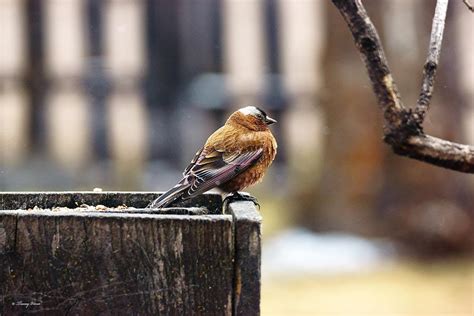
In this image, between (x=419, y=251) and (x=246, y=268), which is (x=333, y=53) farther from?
(x=246, y=268)

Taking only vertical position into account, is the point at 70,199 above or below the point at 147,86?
below

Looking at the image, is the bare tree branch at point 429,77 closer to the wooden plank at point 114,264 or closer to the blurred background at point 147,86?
the wooden plank at point 114,264

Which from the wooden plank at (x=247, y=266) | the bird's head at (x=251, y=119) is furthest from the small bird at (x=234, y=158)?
the wooden plank at (x=247, y=266)

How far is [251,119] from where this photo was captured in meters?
5.12

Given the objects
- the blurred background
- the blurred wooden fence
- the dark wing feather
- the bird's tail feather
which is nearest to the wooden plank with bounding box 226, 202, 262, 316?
the bird's tail feather

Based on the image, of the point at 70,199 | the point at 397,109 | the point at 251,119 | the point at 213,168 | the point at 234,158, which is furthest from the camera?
the point at 251,119

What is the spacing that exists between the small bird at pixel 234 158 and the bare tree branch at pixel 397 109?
1204mm

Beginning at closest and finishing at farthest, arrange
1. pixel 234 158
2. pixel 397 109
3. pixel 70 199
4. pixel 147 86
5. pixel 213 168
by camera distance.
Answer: pixel 397 109
pixel 70 199
pixel 213 168
pixel 234 158
pixel 147 86

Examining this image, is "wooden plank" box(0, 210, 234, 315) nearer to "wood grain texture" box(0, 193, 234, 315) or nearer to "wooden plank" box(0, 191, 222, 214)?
"wood grain texture" box(0, 193, 234, 315)

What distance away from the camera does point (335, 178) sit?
9.44 m

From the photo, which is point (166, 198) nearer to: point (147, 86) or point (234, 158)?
point (234, 158)

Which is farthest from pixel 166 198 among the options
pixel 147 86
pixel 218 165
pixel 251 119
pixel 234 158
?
pixel 147 86

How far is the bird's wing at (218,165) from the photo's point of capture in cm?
431

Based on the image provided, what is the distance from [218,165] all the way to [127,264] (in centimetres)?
192
